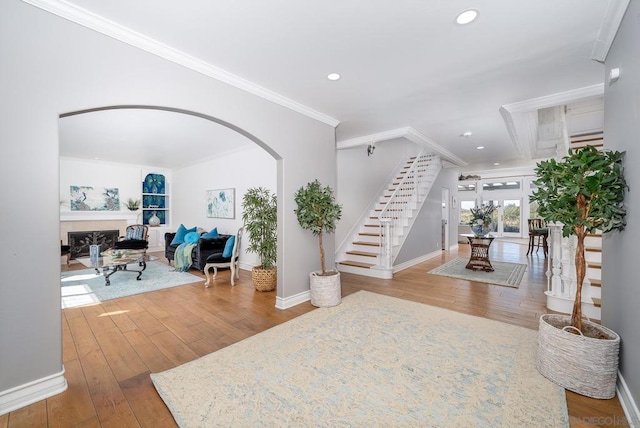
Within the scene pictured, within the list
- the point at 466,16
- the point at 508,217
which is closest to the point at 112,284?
the point at 466,16

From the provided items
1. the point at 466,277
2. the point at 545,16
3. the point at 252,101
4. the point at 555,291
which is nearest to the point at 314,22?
the point at 252,101

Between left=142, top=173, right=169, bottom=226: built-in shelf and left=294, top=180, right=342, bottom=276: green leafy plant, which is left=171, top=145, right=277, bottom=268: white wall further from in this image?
left=294, top=180, right=342, bottom=276: green leafy plant

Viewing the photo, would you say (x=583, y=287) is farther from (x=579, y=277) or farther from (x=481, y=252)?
(x=481, y=252)

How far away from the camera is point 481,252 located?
18.6 feet

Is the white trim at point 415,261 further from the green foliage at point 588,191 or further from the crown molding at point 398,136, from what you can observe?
the green foliage at point 588,191

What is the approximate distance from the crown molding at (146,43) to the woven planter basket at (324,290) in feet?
7.78

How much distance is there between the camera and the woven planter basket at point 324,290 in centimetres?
356

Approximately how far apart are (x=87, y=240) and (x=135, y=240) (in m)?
2.11

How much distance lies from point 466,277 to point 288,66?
4754 mm

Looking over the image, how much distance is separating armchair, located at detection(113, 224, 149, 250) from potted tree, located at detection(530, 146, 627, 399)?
7542 mm

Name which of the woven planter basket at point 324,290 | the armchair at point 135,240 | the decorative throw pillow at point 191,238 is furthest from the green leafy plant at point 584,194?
the armchair at point 135,240

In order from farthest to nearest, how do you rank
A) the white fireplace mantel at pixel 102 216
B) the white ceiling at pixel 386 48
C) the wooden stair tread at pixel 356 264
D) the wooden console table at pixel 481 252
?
the white fireplace mantel at pixel 102 216 < the wooden console table at pixel 481 252 < the wooden stair tread at pixel 356 264 < the white ceiling at pixel 386 48

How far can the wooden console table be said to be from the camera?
5.59 m

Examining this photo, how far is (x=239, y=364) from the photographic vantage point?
2273 mm
